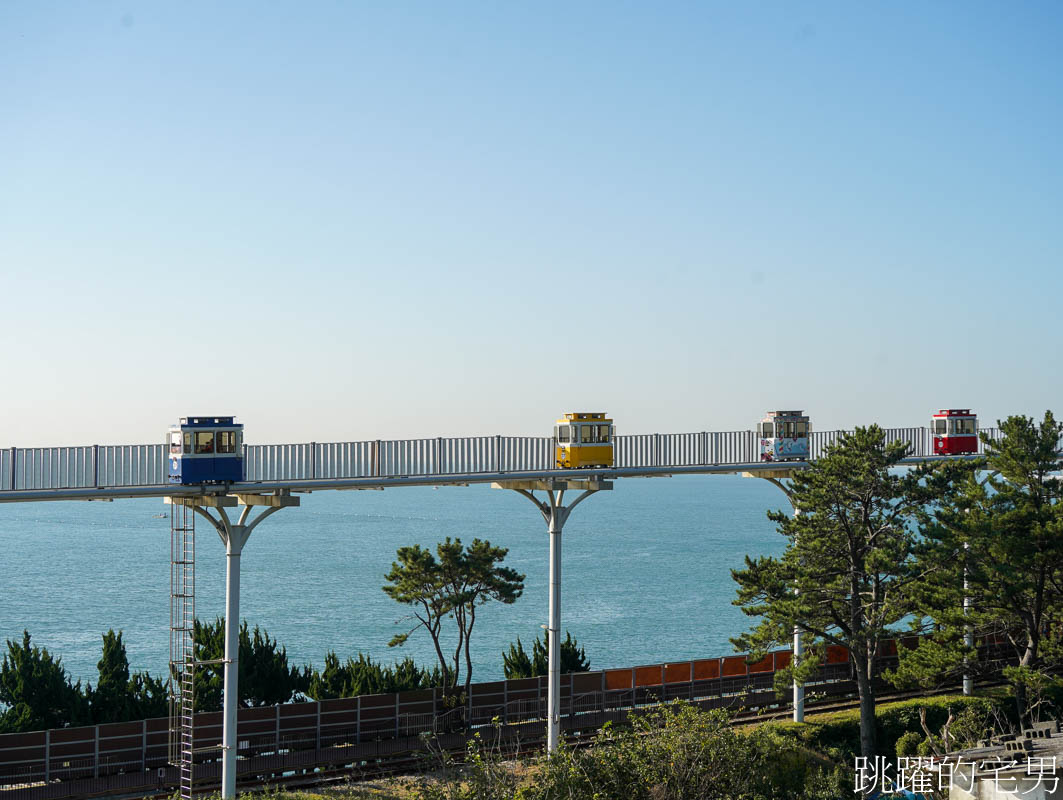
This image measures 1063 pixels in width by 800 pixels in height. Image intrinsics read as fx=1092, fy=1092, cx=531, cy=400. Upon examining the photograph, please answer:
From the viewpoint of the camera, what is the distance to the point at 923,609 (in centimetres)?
2723

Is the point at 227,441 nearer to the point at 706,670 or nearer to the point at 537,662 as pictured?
the point at 706,670

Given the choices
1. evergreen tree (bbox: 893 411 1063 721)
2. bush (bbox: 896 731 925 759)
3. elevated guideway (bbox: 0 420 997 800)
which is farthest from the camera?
bush (bbox: 896 731 925 759)

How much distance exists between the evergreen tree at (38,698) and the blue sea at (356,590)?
128 ft

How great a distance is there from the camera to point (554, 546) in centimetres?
2655

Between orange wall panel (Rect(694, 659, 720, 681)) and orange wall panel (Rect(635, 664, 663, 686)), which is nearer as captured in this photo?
orange wall panel (Rect(635, 664, 663, 686))

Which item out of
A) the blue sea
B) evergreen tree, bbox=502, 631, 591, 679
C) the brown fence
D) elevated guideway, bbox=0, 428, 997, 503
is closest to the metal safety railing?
elevated guideway, bbox=0, 428, 997, 503

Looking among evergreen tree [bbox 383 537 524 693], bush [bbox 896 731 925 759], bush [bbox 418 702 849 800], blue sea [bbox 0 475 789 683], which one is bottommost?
blue sea [bbox 0 475 789 683]

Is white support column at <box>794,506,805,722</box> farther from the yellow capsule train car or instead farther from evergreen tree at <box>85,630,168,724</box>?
evergreen tree at <box>85,630,168,724</box>

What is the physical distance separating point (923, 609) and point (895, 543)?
1922 mm

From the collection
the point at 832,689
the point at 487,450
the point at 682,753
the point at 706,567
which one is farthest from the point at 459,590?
the point at 706,567

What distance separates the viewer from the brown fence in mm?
24905

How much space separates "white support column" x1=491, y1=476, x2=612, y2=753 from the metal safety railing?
21.3 inches

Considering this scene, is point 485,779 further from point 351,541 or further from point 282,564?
point 351,541

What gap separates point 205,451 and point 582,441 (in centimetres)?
944
